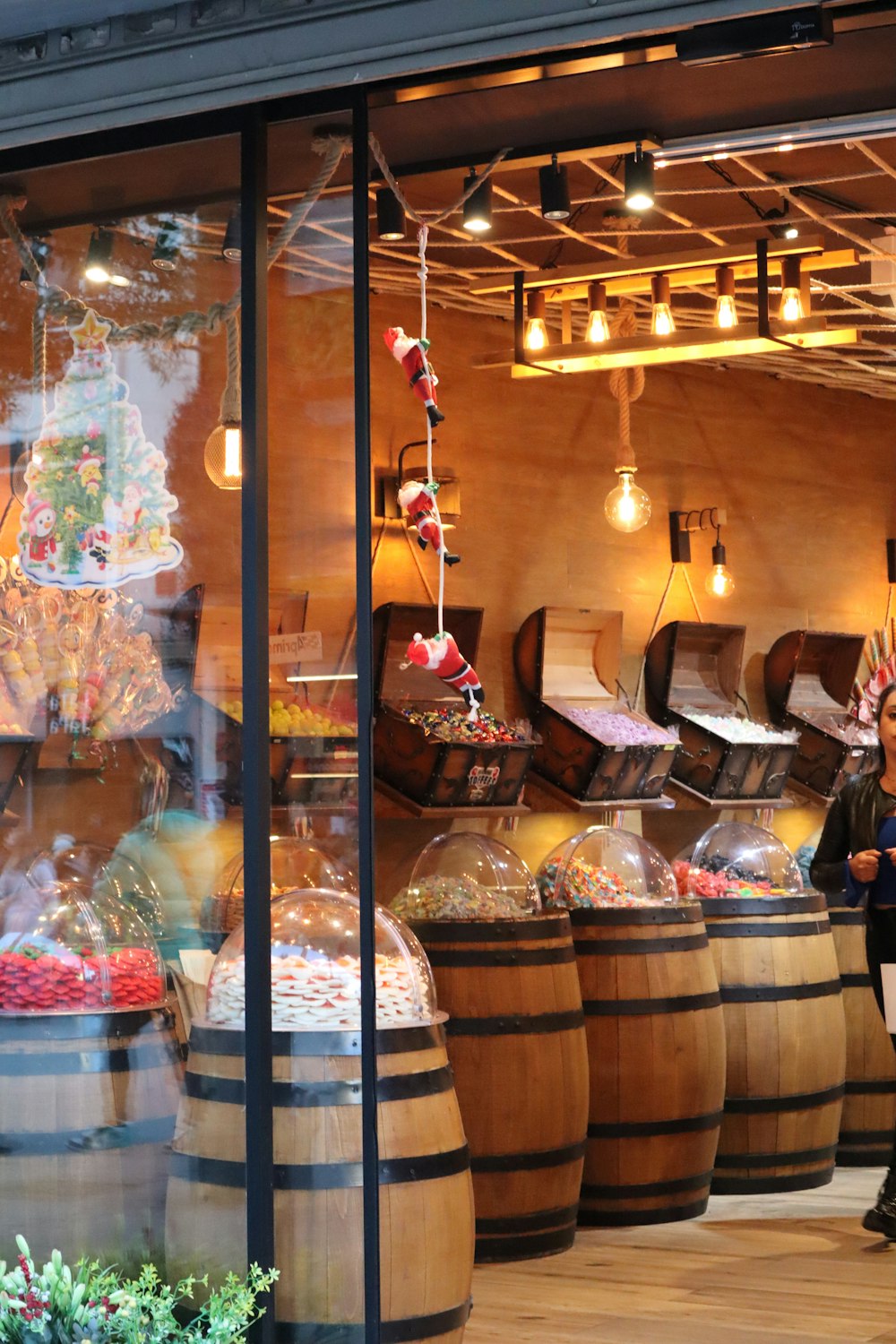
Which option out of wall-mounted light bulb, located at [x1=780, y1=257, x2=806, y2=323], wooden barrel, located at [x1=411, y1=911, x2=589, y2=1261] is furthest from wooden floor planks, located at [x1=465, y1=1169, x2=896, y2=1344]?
wall-mounted light bulb, located at [x1=780, y1=257, x2=806, y2=323]

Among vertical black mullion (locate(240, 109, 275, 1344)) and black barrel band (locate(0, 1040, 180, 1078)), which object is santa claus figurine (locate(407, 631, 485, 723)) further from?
black barrel band (locate(0, 1040, 180, 1078))

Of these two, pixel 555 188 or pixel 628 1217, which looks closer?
pixel 555 188

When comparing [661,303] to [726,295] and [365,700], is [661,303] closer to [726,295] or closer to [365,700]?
[726,295]

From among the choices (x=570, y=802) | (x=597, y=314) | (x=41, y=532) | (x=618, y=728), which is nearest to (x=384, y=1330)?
(x=41, y=532)

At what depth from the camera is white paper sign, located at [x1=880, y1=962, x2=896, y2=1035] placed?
4684 mm

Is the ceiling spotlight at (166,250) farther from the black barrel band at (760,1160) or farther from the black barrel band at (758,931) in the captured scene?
the black barrel band at (760,1160)

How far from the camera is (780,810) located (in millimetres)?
8734

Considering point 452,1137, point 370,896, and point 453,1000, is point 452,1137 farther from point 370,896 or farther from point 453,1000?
point 453,1000

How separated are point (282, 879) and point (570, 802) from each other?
12.6 ft

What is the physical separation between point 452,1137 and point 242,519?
4.07 feet

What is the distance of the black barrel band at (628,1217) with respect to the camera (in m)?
→ 4.97

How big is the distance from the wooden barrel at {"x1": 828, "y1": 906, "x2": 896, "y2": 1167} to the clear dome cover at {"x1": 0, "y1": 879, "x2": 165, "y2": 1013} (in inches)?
130

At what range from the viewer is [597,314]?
5527 millimetres

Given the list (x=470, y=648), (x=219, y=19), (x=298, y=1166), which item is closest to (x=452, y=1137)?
(x=298, y=1166)
